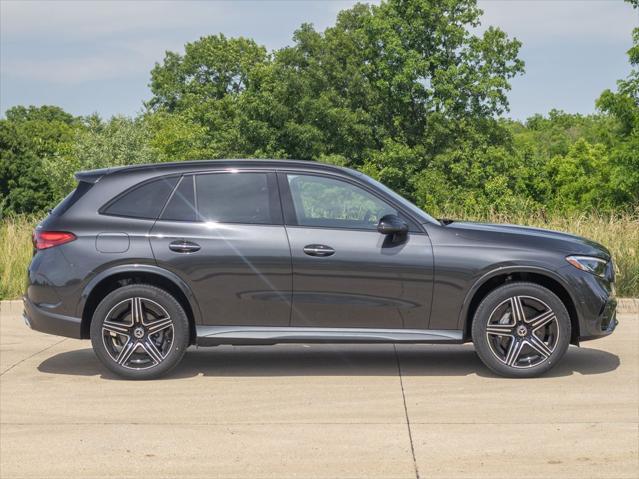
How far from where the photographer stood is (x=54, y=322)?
798 centimetres

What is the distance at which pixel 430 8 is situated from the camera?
5597 cm

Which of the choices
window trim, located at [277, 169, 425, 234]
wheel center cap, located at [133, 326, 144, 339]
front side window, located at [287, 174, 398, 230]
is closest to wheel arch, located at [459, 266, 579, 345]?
window trim, located at [277, 169, 425, 234]

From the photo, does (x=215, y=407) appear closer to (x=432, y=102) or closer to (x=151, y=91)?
(x=432, y=102)

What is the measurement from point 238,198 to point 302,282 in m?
0.90

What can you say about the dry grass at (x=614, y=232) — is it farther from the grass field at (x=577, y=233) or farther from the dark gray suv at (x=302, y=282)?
the dark gray suv at (x=302, y=282)

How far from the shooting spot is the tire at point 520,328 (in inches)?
309

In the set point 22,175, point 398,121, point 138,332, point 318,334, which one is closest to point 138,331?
point 138,332

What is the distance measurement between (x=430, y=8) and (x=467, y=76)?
4624mm

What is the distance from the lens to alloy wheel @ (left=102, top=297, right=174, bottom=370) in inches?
310

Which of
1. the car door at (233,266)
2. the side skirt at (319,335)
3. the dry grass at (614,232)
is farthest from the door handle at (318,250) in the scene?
the dry grass at (614,232)

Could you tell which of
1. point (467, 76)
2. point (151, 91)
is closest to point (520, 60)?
point (467, 76)

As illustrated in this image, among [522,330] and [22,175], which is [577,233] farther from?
[22,175]

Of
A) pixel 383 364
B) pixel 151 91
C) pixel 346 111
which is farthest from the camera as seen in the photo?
pixel 151 91

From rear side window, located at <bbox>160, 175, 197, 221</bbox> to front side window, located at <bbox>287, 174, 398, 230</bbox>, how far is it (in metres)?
0.83
